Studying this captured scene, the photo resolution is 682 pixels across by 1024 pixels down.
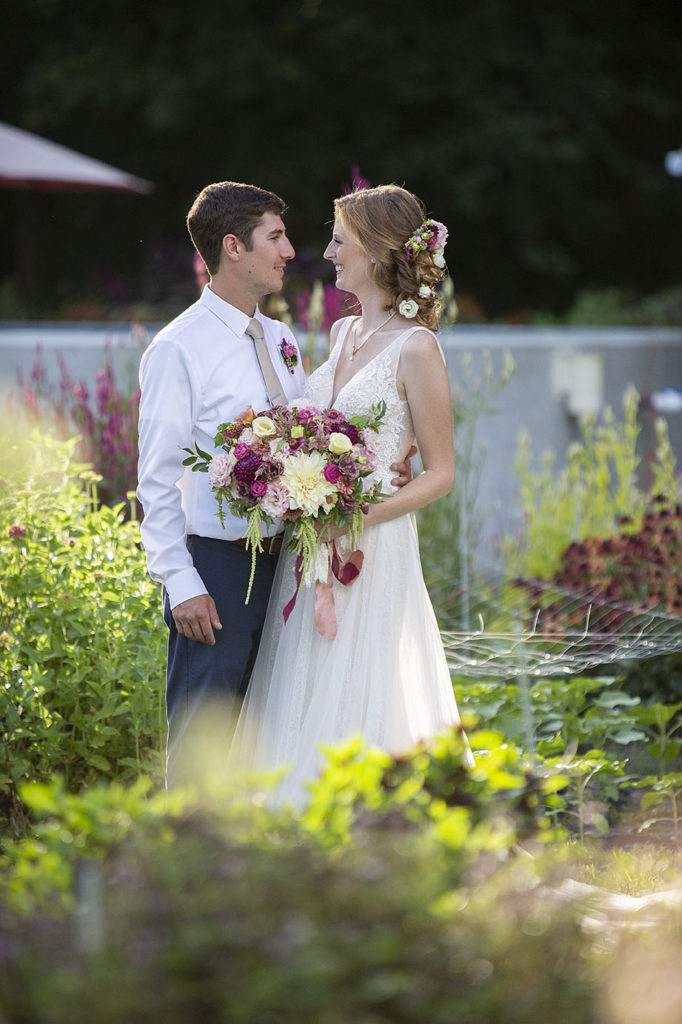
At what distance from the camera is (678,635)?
420cm

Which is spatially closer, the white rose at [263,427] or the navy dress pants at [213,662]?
the white rose at [263,427]

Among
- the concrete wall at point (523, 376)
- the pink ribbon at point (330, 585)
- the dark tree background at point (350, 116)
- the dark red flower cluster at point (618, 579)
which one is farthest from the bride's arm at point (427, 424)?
the dark tree background at point (350, 116)

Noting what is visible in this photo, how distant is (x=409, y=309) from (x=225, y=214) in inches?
21.1

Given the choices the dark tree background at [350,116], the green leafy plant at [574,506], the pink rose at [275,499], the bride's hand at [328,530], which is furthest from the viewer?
the dark tree background at [350,116]

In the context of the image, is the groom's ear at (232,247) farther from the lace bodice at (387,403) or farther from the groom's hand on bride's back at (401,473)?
the groom's hand on bride's back at (401,473)

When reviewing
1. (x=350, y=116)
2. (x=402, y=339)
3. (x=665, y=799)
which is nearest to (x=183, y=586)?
(x=402, y=339)

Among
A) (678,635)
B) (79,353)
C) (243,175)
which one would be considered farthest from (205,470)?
(243,175)

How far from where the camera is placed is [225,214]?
3.17 metres

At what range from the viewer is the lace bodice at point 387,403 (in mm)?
3123

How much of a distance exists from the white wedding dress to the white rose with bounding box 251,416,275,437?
0.39m

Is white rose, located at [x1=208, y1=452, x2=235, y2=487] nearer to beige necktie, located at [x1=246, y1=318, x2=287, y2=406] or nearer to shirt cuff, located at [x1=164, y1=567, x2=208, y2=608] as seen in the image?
shirt cuff, located at [x1=164, y1=567, x2=208, y2=608]

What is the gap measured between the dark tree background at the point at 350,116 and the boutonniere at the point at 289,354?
12180 mm

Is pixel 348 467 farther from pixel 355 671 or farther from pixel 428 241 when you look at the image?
pixel 428 241

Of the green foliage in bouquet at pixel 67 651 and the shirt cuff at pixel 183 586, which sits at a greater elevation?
the shirt cuff at pixel 183 586
